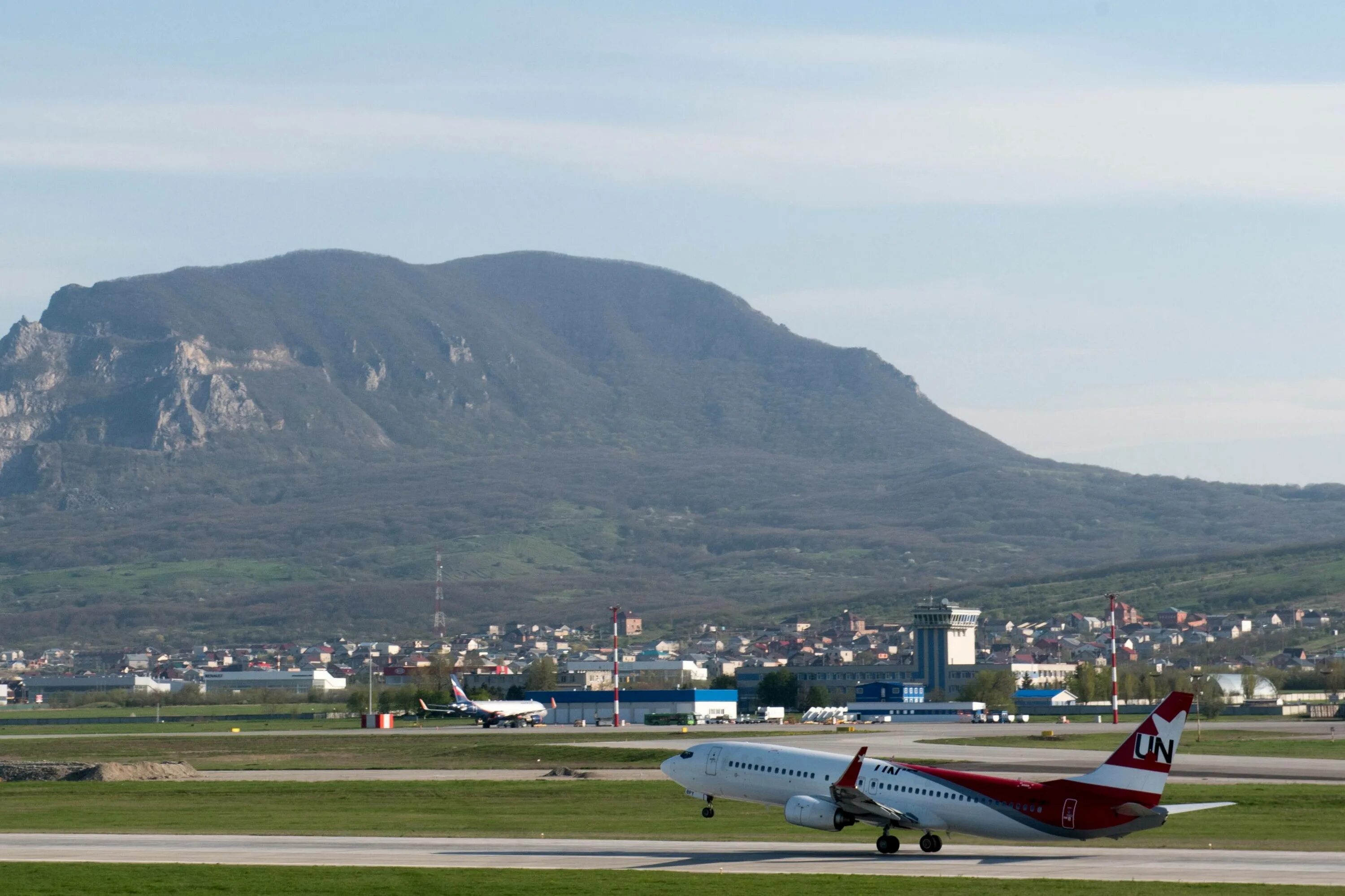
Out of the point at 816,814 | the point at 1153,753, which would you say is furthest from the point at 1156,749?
the point at 816,814

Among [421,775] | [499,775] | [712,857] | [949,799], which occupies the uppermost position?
[949,799]

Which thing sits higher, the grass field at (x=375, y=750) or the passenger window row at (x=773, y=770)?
the passenger window row at (x=773, y=770)

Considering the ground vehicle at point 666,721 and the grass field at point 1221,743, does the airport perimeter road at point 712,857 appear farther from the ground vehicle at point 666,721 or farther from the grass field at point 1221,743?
the ground vehicle at point 666,721

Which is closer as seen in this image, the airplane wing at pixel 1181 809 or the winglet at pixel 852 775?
the airplane wing at pixel 1181 809

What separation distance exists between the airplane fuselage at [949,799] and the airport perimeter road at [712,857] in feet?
3.78

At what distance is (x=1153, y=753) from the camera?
187ft

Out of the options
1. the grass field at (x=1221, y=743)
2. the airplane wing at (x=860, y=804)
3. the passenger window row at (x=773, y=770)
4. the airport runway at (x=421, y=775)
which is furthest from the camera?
the grass field at (x=1221, y=743)

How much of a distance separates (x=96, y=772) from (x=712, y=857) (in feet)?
176

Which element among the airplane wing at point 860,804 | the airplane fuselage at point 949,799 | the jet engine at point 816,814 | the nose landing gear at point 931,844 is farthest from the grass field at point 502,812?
the airplane wing at point 860,804

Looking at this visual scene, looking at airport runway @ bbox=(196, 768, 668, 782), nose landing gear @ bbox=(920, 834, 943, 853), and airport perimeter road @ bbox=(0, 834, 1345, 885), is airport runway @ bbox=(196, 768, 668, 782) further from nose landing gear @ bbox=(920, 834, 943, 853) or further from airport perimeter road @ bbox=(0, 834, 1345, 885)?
nose landing gear @ bbox=(920, 834, 943, 853)

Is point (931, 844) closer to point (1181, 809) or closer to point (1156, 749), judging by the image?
point (1181, 809)

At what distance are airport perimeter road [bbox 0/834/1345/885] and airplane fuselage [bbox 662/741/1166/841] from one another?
115 centimetres

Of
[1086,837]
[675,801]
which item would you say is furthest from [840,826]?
[675,801]

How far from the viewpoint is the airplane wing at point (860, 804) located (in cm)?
6031
